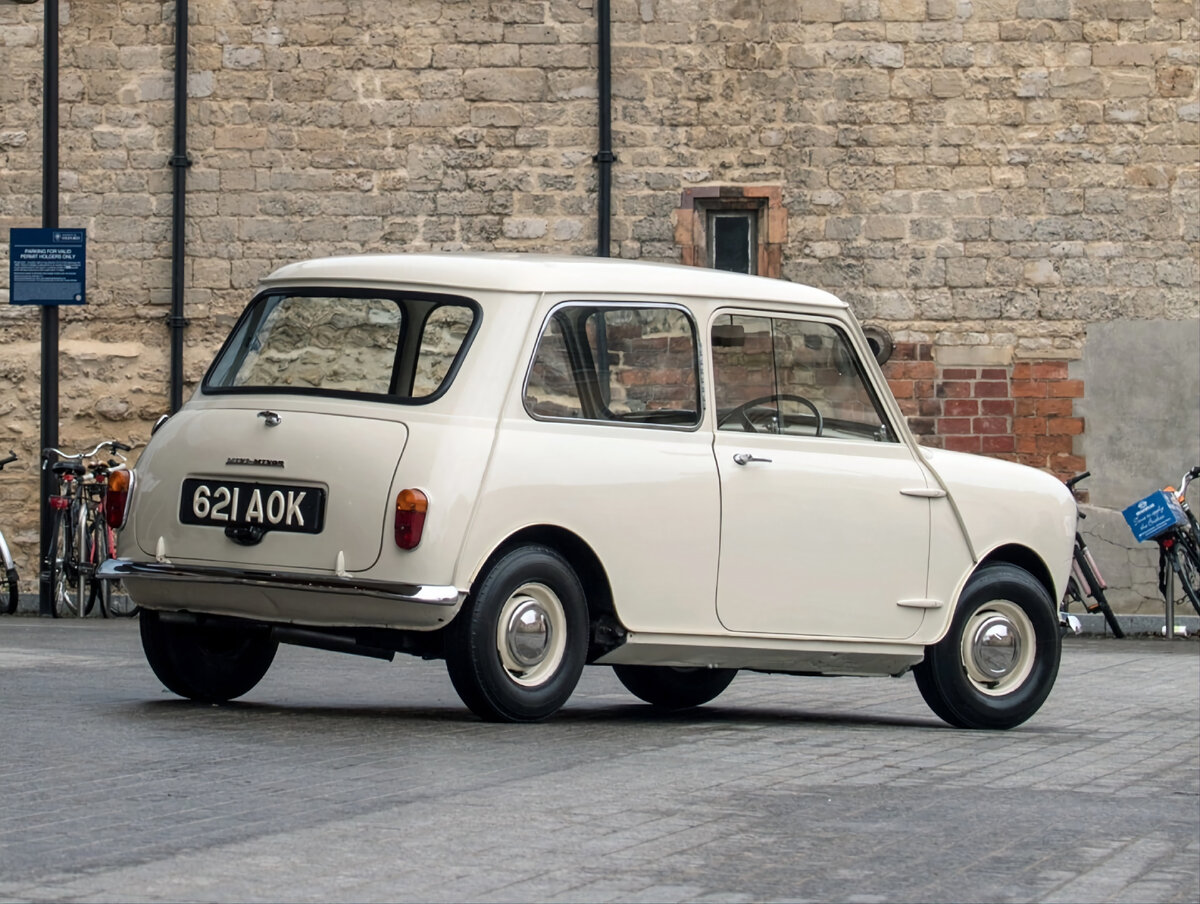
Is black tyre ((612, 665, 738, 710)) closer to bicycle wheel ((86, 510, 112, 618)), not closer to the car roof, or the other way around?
the car roof

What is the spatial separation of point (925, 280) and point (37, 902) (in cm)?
1459

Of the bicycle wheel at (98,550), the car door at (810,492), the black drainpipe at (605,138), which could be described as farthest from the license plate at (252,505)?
the black drainpipe at (605,138)

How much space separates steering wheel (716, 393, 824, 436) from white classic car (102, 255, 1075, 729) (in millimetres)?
12

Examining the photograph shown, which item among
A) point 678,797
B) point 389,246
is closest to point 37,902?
point 678,797

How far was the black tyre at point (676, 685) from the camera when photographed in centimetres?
962

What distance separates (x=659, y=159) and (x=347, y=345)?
1068 cm

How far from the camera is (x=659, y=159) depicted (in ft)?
61.0

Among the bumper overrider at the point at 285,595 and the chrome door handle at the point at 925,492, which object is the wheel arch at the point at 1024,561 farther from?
the bumper overrider at the point at 285,595

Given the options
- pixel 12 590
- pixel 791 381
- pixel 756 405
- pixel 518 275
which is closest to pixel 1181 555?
pixel 12 590

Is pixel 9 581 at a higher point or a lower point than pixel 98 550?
lower

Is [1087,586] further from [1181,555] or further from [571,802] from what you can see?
[571,802]

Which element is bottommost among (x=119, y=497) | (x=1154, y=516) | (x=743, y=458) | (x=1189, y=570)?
(x=1189, y=570)

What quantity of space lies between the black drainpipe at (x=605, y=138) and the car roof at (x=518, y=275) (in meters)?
9.87

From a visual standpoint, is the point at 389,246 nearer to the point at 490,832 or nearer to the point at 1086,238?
the point at 1086,238
